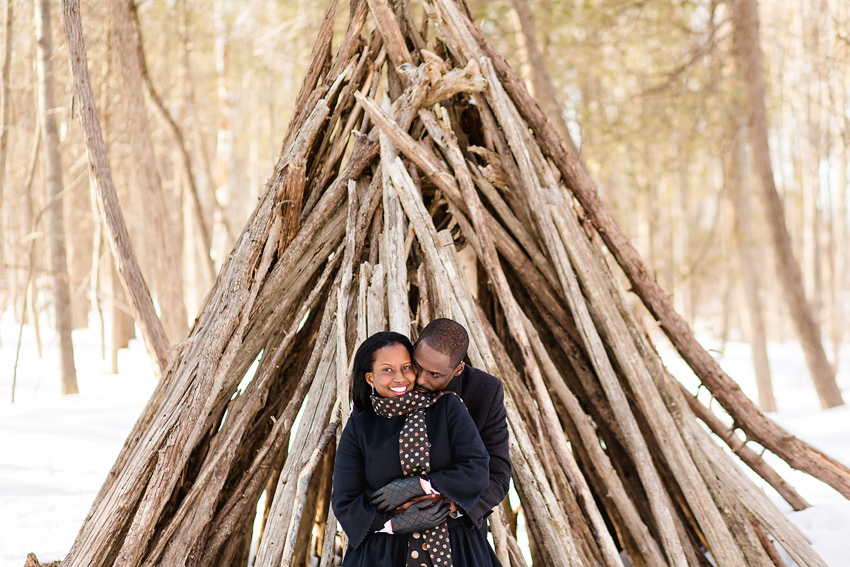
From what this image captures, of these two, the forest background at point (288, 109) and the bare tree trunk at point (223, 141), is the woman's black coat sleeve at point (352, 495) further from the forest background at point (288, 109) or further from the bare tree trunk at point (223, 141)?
the bare tree trunk at point (223, 141)

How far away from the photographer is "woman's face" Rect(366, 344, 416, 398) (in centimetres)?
194

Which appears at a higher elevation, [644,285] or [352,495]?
[644,285]

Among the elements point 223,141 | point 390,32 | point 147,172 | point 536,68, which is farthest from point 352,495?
point 223,141

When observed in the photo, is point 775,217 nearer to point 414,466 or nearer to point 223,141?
point 414,466

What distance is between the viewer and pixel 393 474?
1932mm

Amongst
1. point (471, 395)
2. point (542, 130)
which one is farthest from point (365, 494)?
point (542, 130)

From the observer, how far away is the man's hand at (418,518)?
1889 mm

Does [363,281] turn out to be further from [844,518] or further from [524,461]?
[844,518]

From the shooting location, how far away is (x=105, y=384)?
897 centimetres

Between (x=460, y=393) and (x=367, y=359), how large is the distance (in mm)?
362

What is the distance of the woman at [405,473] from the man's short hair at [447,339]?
86 mm

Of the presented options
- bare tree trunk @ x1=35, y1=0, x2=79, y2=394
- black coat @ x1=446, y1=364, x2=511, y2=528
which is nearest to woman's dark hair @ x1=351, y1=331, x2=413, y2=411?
black coat @ x1=446, y1=364, x2=511, y2=528

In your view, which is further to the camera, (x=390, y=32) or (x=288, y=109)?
(x=288, y=109)

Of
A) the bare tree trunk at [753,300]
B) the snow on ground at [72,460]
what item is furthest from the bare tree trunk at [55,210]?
the bare tree trunk at [753,300]
